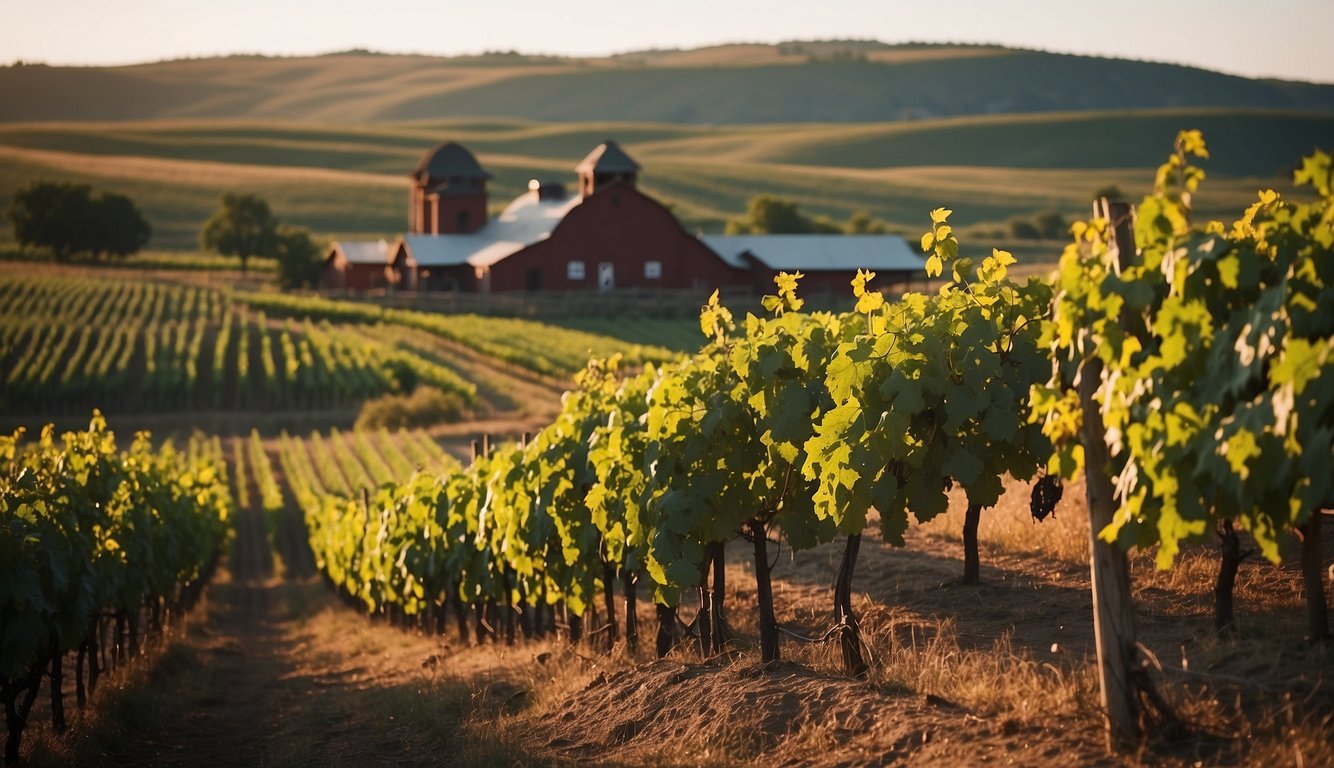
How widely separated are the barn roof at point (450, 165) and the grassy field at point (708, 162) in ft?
112

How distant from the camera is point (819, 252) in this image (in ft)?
214

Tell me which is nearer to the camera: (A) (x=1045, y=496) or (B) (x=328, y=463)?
(A) (x=1045, y=496)

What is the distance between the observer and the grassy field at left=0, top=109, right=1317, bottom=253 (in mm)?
123875

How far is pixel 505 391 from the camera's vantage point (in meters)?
50.4

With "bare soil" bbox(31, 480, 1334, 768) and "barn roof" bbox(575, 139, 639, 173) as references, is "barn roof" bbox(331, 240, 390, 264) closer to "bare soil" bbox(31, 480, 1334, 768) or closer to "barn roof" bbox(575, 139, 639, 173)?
"barn roof" bbox(575, 139, 639, 173)

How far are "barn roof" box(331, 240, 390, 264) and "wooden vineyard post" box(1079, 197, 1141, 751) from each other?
72.5 meters

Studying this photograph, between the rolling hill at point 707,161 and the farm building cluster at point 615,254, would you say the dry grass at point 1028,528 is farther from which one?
the rolling hill at point 707,161

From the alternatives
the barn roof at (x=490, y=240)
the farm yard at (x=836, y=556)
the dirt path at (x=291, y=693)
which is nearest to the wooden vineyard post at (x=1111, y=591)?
the farm yard at (x=836, y=556)

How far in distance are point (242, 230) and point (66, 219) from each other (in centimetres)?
1222

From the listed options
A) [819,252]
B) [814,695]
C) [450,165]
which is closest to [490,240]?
[450,165]

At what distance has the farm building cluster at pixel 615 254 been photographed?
2579 inches

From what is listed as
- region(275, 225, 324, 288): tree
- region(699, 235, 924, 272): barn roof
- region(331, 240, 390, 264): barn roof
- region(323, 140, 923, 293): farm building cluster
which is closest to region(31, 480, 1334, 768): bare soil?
region(323, 140, 923, 293): farm building cluster

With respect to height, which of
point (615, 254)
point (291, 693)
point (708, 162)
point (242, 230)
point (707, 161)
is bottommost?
point (291, 693)

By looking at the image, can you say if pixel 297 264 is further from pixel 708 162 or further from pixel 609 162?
pixel 708 162
